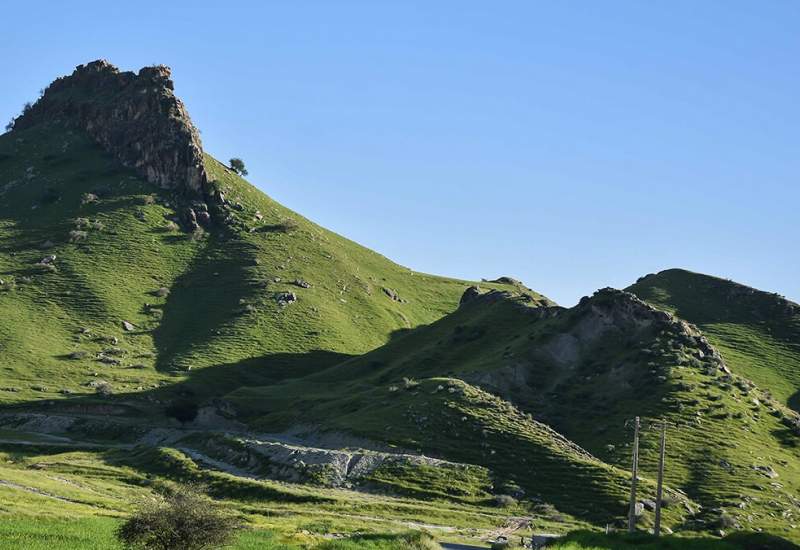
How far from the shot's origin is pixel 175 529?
160 ft

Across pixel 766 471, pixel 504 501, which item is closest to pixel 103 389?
pixel 504 501

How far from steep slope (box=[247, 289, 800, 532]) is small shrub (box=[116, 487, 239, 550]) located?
194 ft

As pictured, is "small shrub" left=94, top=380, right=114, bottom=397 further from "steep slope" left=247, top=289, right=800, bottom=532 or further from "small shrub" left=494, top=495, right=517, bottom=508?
"small shrub" left=494, top=495, right=517, bottom=508

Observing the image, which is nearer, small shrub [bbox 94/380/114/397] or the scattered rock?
the scattered rock

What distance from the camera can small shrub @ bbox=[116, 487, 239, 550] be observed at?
1911 inches

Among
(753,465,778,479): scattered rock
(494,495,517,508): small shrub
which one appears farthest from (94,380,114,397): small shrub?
(753,465,778,479): scattered rock

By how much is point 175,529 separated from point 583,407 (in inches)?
3783

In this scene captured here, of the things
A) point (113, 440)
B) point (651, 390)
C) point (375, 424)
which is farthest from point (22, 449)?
point (651, 390)

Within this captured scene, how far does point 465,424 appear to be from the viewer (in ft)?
407

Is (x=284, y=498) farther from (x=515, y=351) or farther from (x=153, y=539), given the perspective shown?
(x=515, y=351)

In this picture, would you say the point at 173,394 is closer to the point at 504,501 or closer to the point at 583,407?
the point at 583,407

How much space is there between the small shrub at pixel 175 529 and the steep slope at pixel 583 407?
5920 centimetres

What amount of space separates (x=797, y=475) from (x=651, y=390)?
2330 cm

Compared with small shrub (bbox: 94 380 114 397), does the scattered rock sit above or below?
below
